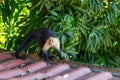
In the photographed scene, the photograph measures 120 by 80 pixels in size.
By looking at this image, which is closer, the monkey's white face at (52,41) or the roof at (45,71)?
the roof at (45,71)

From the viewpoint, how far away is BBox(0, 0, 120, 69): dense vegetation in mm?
4629

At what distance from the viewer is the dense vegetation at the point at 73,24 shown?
4629 mm

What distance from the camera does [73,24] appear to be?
4.68m

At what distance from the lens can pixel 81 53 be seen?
5090mm

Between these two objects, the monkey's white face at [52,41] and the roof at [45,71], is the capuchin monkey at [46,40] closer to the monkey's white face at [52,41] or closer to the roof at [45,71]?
the monkey's white face at [52,41]

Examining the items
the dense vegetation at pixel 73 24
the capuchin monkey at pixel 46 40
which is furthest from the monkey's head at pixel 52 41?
the dense vegetation at pixel 73 24

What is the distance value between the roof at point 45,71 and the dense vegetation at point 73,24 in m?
1.76

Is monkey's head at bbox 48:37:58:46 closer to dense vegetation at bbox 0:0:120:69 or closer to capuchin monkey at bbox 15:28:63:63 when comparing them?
capuchin monkey at bbox 15:28:63:63

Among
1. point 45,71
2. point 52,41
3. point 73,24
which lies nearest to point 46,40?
point 52,41

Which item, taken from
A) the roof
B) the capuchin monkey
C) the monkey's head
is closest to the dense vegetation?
the capuchin monkey

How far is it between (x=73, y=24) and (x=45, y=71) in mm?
2246

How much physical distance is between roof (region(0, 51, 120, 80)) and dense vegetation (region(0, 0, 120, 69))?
1762 mm

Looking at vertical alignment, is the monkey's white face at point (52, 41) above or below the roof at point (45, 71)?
above

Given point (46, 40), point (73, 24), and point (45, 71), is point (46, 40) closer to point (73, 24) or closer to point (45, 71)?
point (45, 71)
